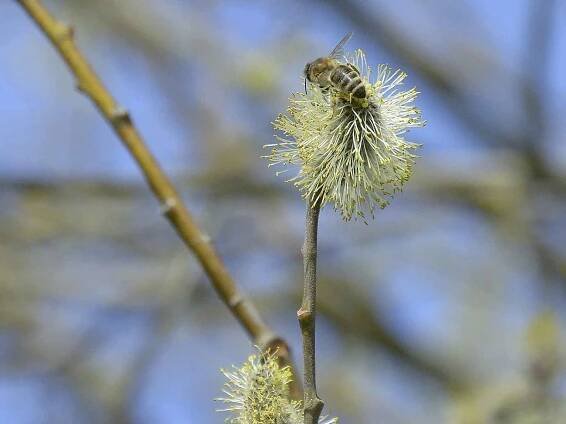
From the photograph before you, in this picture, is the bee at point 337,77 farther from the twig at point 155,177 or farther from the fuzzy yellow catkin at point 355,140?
the twig at point 155,177

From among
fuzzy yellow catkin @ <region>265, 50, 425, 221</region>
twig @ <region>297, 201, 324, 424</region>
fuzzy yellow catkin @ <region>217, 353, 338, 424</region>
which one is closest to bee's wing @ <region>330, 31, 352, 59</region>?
fuzzy yellow catkin @ <region>265, 50, 425, 221</region>

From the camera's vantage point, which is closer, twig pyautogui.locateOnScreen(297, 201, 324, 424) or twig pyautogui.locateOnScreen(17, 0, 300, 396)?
twig pyautogui.locateOnScreen(297, 201, 324, 424)

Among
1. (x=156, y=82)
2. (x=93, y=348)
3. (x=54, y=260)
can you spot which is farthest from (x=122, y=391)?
(x=156, y=82)

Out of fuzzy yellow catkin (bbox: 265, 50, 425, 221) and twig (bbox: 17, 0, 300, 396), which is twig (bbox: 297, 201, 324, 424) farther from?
twig (bbox: 17, 0, 300, 396)

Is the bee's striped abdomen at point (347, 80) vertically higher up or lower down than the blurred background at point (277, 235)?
lower down

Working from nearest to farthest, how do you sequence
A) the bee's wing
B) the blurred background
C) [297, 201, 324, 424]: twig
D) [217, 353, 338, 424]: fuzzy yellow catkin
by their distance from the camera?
[297, 201, 324, 424]: twig
[217, 353, 338, 424]: fuzzy yellow catkin
the bee's wing
the blurred background

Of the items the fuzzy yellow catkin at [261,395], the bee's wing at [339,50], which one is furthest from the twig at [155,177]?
the bee's wing at [339,50]

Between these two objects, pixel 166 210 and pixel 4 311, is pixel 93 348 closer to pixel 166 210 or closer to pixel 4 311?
pixel 4 311
